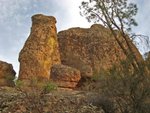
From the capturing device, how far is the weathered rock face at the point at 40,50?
4098 centimetres

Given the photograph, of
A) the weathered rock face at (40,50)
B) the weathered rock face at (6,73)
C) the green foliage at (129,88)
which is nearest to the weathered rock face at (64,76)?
the weathered rock face at (40,50)

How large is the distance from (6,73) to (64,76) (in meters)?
5.63

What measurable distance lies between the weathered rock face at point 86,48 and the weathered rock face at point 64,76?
402 cm

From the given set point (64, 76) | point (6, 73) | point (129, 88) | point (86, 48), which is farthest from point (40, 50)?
point (129, 88)

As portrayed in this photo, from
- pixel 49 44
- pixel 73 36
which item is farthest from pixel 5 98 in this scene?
pixel 73 36

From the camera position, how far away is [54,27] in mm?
43844

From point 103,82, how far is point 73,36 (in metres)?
24.4

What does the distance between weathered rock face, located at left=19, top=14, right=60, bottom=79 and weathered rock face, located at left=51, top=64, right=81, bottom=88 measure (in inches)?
85.0

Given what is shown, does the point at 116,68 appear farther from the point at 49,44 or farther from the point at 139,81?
the point at 49,44

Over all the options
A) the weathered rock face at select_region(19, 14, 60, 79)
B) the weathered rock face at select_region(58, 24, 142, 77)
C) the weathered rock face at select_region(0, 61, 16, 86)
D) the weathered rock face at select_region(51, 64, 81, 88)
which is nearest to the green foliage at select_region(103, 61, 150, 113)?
the weathered rock face at select_region(51, 64, 81, 88)

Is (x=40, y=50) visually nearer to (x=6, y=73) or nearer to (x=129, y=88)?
(x=6, y=73)

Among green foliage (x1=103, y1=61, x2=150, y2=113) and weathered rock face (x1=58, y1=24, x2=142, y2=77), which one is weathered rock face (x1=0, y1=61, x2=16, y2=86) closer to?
weathered rock face (x1=58, y1=24, x2=142, y2=77)

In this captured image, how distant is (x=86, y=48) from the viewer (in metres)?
46.0

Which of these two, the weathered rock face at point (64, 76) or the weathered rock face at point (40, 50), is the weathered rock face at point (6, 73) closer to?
the weathered rock face at point (40, 50)
